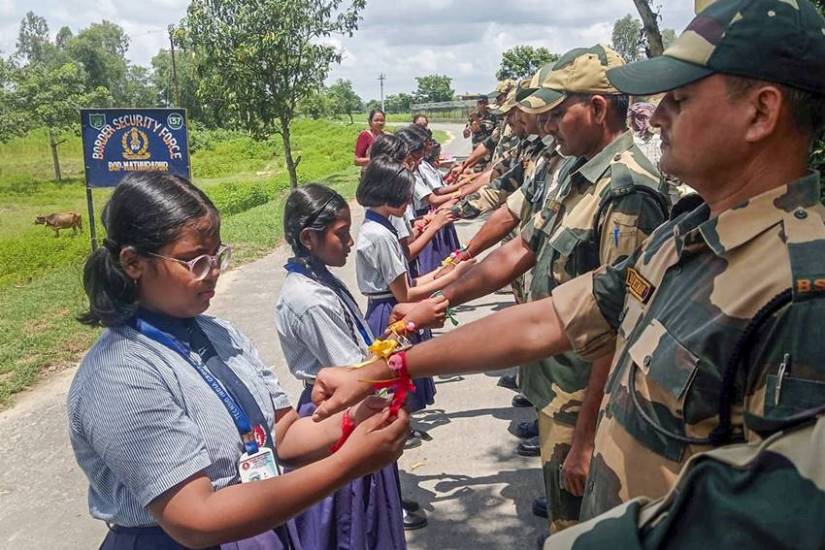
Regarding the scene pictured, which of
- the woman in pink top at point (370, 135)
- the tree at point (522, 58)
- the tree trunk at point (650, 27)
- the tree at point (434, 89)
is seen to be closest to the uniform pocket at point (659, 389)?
the tree trunk at point (650, 27)

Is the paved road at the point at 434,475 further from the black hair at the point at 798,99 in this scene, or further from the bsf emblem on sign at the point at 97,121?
the bsf emblem on sign at the point at 97,121

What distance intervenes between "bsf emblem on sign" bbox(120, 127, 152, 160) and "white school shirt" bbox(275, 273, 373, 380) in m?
6.07

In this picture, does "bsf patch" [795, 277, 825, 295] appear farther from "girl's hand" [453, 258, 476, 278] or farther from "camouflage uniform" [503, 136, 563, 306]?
"girl's hand" [453, 258, 476, 278]

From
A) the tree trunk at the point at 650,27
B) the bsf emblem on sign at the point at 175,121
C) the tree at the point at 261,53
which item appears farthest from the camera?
the tree at the point at 261,53

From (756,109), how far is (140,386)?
4.75 feet

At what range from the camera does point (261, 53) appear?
1423cm

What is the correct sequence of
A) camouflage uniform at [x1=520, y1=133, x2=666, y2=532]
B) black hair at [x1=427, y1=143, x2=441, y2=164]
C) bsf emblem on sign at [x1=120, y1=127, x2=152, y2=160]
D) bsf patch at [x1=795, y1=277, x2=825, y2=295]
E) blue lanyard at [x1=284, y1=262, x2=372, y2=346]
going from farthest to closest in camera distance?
black hair at [x1=427, y1=143, x2=441, y2=164] < bsf emblem on sign at [x1=120, y1=127, x2=152, y2=160] < blue lanyard at [x1=284, y1=262, x2=372, y2=346] < camouflage uniform at [x1=520, y1=133, x2=666, y2=532] < bsf patch at [x1=795, y1=277, x2=825, y2=295]

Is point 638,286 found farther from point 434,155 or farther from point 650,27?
point 434,155

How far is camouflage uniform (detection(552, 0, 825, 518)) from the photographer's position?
1170 millimetres

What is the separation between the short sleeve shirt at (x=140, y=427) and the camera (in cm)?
156

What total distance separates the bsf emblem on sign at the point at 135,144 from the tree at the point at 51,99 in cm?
2282

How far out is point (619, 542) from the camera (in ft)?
3.05

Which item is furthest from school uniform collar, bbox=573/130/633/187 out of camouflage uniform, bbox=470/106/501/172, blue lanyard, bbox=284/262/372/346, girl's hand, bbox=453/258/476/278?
camouflage uniform, bbox=470/106/501/172

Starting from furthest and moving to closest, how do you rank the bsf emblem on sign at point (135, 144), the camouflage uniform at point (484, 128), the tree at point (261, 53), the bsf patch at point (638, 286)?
the tree at point (261, 53) → the camouflage uniform at point (484, 128) → the bsf emblem on sign at point (135, 144) → the bsf patch at point (638, 286)
